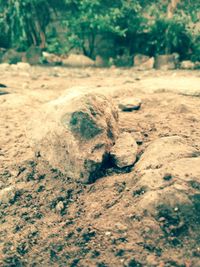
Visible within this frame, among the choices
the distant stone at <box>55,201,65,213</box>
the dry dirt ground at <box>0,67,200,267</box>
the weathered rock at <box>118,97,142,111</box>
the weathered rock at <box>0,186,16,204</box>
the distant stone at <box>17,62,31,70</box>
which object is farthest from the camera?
the distant stone at <box>17,62,31,70</box>

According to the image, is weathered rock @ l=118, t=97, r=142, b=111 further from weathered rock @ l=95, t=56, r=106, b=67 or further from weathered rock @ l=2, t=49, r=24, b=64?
weathered rock @ l=2, t=49, r=24, b=64

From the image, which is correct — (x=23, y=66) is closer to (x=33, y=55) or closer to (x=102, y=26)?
(x=33, y=55)

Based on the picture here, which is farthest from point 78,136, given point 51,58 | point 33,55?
point 33,55

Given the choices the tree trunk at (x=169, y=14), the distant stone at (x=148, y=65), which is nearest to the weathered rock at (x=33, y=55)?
the distant stone at (x=148, y=65)

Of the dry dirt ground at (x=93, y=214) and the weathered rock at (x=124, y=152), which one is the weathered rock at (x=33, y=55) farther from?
the weathered rock at (x=124, y=152)

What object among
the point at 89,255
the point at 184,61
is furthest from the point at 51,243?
the point at 184,61

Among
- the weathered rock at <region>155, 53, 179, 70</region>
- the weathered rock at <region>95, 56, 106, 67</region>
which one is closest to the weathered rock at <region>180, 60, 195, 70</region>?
the weathered rock at <region>155, 53, 179, 70</region>
